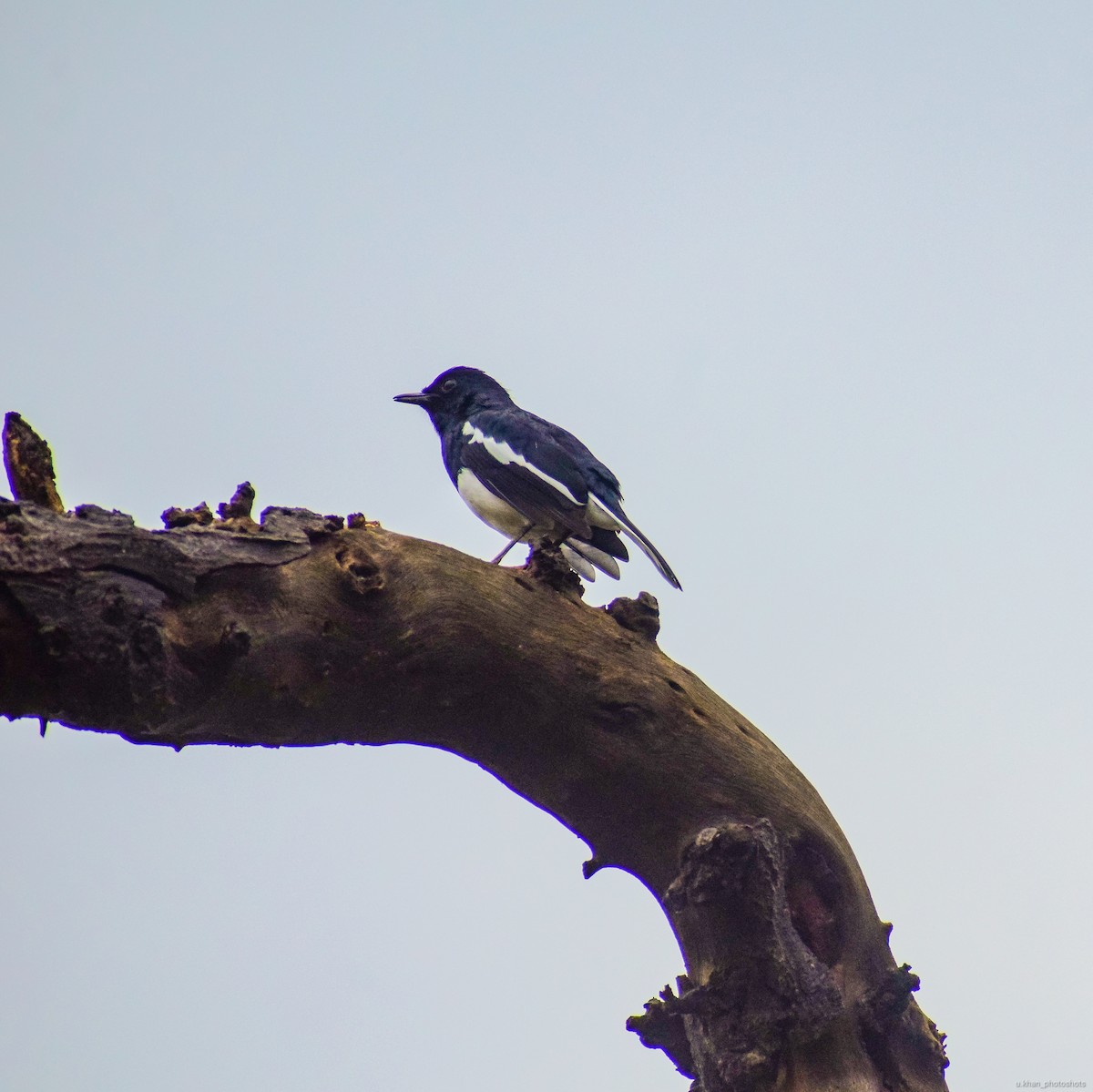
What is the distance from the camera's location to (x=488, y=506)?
223 inches

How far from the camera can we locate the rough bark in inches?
96.7

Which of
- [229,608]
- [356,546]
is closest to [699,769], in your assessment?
[356,546]

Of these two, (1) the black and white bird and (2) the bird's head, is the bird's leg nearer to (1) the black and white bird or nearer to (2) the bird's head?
(1) the black and white bird

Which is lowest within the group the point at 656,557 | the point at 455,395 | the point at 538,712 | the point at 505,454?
the point at 538,712

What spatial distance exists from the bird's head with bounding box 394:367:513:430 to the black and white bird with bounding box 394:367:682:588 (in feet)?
0.24

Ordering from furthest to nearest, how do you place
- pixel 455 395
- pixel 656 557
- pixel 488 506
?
pixel 455 395 → pixel 488 506 → pixel 656 557

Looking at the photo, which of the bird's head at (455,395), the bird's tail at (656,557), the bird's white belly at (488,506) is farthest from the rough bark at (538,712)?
the bird's head at (455,395)

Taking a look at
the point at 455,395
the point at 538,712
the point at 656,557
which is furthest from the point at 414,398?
the point at 538,712

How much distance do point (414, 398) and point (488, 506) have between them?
4.00 feet

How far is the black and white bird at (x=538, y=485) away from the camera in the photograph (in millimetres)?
5297

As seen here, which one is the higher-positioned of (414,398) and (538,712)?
(414,398)

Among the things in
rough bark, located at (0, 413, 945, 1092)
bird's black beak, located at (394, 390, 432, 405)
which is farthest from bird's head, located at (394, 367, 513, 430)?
rough bark, located at (0, 413, 945, 1092)

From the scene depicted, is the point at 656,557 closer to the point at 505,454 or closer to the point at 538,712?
the point at 505,454

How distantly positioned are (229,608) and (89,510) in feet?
1.21
